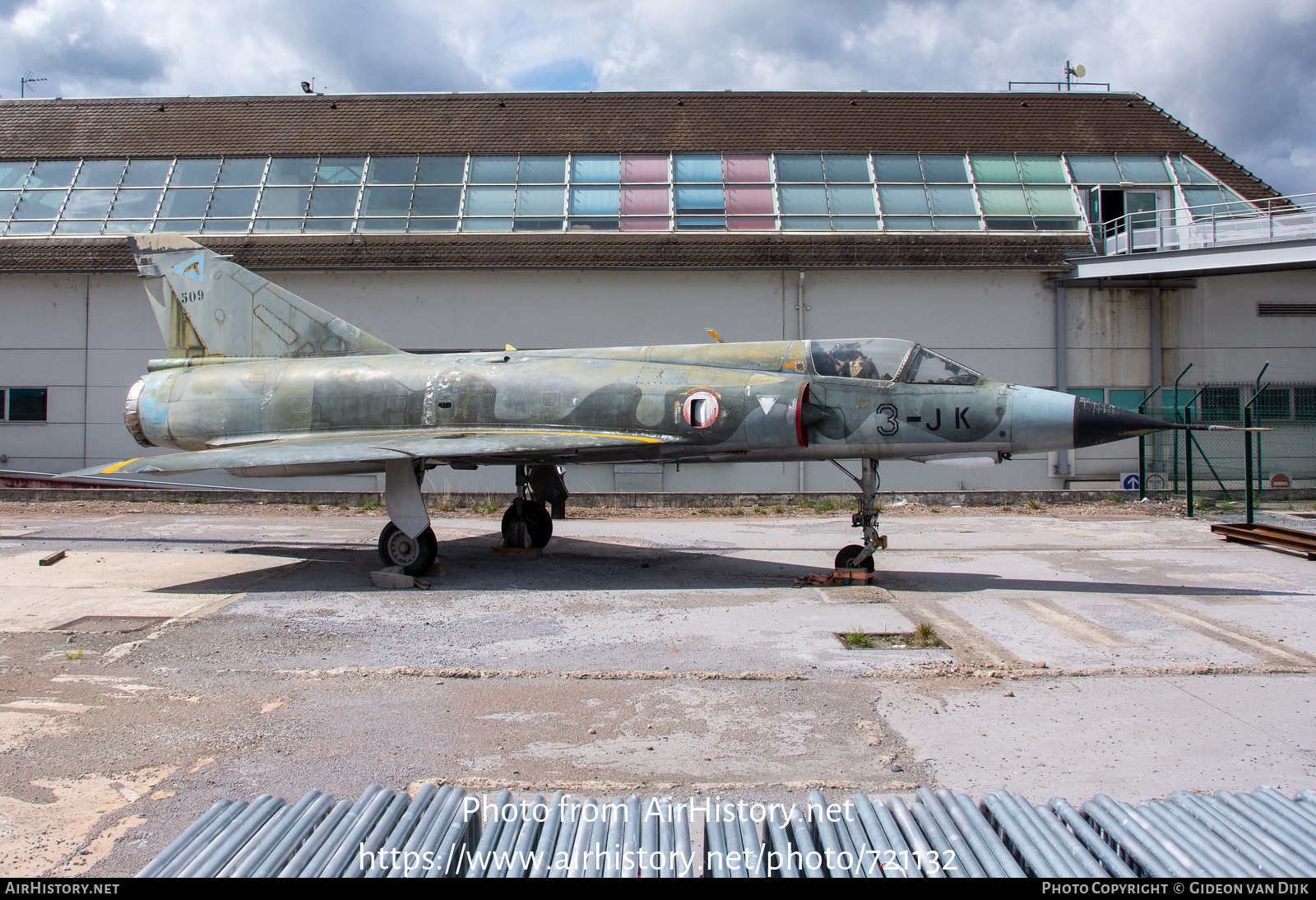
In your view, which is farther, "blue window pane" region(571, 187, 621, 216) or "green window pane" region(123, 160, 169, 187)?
"green window pane" region(123, 160, 169, 187)

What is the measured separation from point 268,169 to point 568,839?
23212mm

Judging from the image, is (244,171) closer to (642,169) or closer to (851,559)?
(642,169)

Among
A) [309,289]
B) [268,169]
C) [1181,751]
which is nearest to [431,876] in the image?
[1181,751]

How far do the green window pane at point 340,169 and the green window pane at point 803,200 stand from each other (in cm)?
1090

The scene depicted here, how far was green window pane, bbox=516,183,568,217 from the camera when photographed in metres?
21.2

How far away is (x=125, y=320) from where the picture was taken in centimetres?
2012

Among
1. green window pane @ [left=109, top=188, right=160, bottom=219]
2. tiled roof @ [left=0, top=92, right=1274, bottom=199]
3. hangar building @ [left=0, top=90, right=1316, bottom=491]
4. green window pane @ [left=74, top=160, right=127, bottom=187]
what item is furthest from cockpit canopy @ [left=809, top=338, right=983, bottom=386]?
green window pane @ [left=74, top=160, right=127, bottom=187]

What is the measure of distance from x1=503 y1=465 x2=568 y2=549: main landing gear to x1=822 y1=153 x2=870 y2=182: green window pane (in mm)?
13093

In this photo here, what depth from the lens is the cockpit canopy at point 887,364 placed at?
9516 mm

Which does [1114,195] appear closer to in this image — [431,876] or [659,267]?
[659,267]

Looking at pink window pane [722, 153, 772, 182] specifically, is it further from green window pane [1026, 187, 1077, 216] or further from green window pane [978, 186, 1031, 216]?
green window pane [1026, 187, 1077, 216]

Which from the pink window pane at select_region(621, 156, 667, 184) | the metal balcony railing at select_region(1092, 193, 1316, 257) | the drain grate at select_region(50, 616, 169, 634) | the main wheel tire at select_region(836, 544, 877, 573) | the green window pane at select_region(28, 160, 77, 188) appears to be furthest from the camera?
the green window pane at select_region(28, 160, 77, 188)

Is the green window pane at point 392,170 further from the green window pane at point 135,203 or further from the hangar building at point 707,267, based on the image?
the green window pane at point 135,203

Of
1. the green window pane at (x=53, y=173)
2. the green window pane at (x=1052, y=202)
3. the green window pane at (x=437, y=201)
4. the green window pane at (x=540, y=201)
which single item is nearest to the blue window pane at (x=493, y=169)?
the green window pane at (x=437, y=201)
